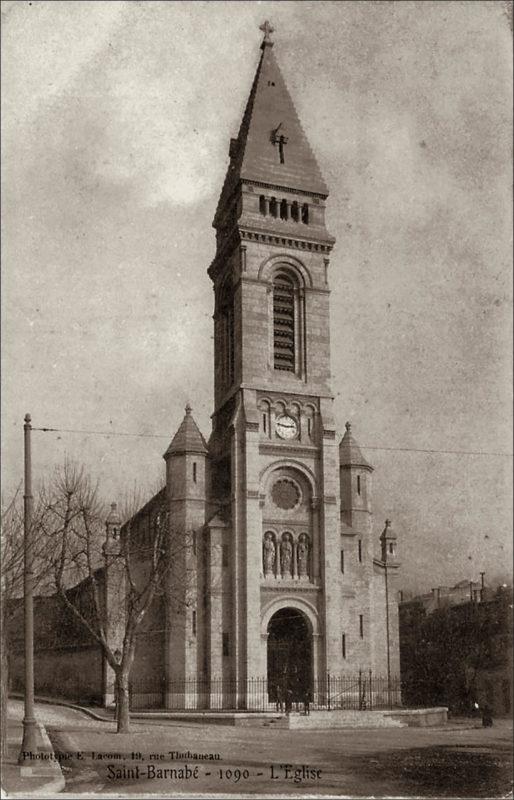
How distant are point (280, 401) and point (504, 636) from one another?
1780 cm

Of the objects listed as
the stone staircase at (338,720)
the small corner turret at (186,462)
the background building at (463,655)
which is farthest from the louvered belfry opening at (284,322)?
the background building at (463,655)

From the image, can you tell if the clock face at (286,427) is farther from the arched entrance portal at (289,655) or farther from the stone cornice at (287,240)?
the stone cornice at (287,240)

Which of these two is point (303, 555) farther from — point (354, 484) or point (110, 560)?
point (110, 560)

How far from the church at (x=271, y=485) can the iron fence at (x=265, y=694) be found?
0.19 meters

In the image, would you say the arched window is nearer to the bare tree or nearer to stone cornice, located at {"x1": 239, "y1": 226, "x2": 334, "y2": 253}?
stone cornice, located at {"x1": 239, "y1": 226, "x2": 334, "y2": 253}

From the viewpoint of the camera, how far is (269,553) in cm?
4359

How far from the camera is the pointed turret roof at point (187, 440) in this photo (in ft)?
146

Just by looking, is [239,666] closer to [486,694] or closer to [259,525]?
[259,525]

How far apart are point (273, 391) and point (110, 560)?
39.6ft

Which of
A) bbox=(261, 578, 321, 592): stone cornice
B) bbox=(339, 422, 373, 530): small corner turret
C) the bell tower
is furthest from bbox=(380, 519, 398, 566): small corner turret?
bbox=(261, 578, 321, 592): stone cornice

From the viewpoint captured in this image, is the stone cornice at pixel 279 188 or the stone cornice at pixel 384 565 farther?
the stone cornice at pixel 384 565

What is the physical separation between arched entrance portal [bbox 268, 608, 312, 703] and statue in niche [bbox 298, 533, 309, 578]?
183 cm

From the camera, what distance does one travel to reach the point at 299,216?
1864 inches

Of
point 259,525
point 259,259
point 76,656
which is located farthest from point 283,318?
point 76,656
